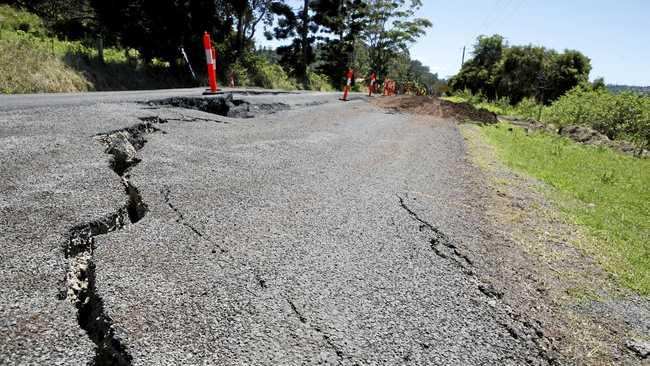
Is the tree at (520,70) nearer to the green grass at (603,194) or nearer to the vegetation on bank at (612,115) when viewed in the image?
the vegetation on bank at (612,115)

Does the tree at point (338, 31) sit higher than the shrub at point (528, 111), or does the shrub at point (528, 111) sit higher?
the tree at point (338, 31)

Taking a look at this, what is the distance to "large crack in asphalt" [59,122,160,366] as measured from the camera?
1342 millimetres

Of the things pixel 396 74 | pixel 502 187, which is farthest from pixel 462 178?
pixel 396 74

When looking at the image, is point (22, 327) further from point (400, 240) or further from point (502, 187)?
point (502, 187)

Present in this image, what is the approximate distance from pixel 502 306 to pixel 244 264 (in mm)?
1351

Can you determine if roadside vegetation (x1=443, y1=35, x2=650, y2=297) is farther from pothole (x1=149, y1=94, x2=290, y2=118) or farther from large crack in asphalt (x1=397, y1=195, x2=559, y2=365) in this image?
pothole (x1=149, y1=94, x2=290, y2=118)

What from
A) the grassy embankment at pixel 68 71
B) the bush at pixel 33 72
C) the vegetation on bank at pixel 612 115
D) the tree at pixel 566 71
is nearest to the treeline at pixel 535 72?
the tree at pixel 566 71

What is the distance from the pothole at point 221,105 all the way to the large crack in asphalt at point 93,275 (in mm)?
3586

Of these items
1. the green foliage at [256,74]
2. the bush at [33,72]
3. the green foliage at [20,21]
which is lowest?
the bush at [33,72]

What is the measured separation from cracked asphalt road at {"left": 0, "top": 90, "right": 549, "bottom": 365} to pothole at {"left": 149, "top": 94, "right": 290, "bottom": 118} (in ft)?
8.78

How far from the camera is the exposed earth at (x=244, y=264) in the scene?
145cm

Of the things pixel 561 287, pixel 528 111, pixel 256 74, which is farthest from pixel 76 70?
pixel 528 111

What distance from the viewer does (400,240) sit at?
8.23ft

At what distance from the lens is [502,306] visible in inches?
75.7
